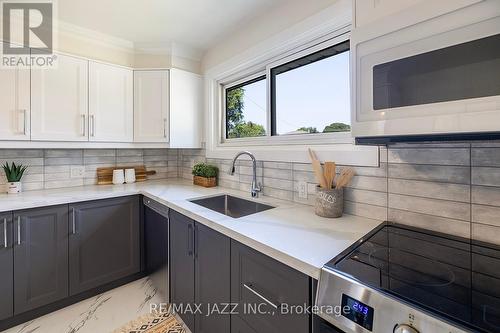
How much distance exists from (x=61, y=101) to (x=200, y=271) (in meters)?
1.79

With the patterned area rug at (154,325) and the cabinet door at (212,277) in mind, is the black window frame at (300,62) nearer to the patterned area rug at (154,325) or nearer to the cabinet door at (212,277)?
the cabinet door at (212,277)

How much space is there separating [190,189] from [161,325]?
104 cm

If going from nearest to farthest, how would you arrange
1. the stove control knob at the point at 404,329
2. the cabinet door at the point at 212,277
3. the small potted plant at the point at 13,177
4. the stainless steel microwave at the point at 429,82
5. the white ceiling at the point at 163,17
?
1. the stove control knob at the point at 404,329
2. the stainless steel microwave at the point at 429,82
3. the cabinet door at the point at 212,277
4. the white ceiling at the point at 163,17
5. the small potted plant at the point at 13,177

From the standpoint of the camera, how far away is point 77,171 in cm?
230

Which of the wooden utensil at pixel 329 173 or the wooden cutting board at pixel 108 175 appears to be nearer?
the wooden utensil at pixel 329 173

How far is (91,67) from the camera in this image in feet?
6.79

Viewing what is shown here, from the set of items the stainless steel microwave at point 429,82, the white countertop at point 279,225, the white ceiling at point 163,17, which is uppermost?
the white ceiling at point 163,17

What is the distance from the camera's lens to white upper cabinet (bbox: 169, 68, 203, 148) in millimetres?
2340

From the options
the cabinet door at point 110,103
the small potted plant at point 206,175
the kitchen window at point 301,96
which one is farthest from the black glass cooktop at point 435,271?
the cabinet door at point 110,103

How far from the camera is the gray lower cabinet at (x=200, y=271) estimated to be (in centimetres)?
120

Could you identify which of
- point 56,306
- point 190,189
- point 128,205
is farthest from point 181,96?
point 56,306

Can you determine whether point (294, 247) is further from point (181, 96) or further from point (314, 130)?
point (181, 96)

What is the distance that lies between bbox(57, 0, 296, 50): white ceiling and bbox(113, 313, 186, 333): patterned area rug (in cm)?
224

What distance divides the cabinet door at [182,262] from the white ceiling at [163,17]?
1498mm
